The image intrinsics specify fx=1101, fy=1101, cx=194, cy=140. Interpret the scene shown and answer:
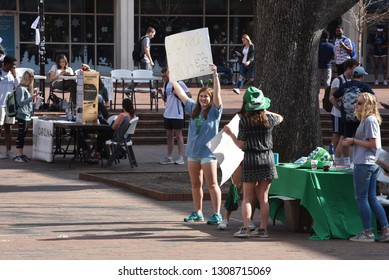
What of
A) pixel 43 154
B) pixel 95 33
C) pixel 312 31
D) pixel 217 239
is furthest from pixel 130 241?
pixel 95 33

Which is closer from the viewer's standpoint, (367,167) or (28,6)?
(367,167)

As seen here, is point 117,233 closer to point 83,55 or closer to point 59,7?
point 83,55

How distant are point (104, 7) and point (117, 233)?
2719 cm

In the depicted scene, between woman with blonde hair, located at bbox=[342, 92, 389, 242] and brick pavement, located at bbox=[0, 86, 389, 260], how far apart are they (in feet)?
0.84

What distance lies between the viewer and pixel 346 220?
12.5m

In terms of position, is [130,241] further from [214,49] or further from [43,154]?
[214,49]

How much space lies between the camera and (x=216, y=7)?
40312mm

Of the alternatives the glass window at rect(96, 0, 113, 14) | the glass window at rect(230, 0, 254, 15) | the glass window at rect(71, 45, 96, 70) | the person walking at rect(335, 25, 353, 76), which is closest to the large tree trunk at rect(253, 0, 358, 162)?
the person walking at rect(335, 25, 353, 76)

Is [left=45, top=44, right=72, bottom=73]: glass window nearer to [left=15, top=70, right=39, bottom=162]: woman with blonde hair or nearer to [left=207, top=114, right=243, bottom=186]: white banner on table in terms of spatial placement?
[left=15, top=70, right=39, bottom=162]: woman with blonde hair

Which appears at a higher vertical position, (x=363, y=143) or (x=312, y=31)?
(x=312, y=31)

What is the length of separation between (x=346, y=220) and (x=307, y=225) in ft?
1.97

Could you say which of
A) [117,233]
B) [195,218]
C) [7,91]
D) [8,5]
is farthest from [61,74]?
[8,5]

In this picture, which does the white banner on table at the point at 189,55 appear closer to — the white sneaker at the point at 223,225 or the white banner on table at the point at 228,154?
the white banner on table at the point at 228,154

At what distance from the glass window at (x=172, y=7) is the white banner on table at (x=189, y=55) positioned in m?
26.1
